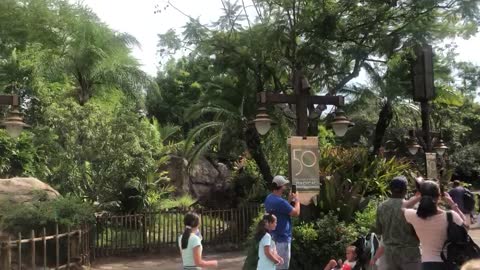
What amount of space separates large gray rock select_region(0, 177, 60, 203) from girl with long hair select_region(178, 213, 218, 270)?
8.93 m

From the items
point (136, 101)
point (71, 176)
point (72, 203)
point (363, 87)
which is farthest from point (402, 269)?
point (136, 101)

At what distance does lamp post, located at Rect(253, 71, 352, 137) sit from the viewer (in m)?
8.98

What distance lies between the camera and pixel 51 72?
77.9 ft

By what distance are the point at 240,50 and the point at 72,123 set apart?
5.76 meters

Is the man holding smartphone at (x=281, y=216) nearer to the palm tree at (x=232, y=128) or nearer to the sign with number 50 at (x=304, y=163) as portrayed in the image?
the sign with number 50 at (x=304, y=163)

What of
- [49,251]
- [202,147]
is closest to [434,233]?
[49,251]

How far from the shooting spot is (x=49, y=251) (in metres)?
12.0

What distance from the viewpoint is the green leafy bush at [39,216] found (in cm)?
1203

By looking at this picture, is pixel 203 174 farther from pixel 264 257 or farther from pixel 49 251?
pixel 264 257

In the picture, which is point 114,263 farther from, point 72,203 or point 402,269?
point 402,269

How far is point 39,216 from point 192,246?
7.66 m

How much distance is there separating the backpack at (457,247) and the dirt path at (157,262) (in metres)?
9.29

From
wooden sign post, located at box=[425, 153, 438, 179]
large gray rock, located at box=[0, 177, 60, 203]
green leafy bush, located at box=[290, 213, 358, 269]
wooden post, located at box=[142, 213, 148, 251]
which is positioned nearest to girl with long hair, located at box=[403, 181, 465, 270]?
green leafy bush, located at box=[290, 213, 358, 269]

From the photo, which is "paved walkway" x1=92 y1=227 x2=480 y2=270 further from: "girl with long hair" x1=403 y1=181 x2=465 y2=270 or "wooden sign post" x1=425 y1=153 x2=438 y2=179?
"girl with long hair" x1=403 y1=181 x2=465 y2=270
